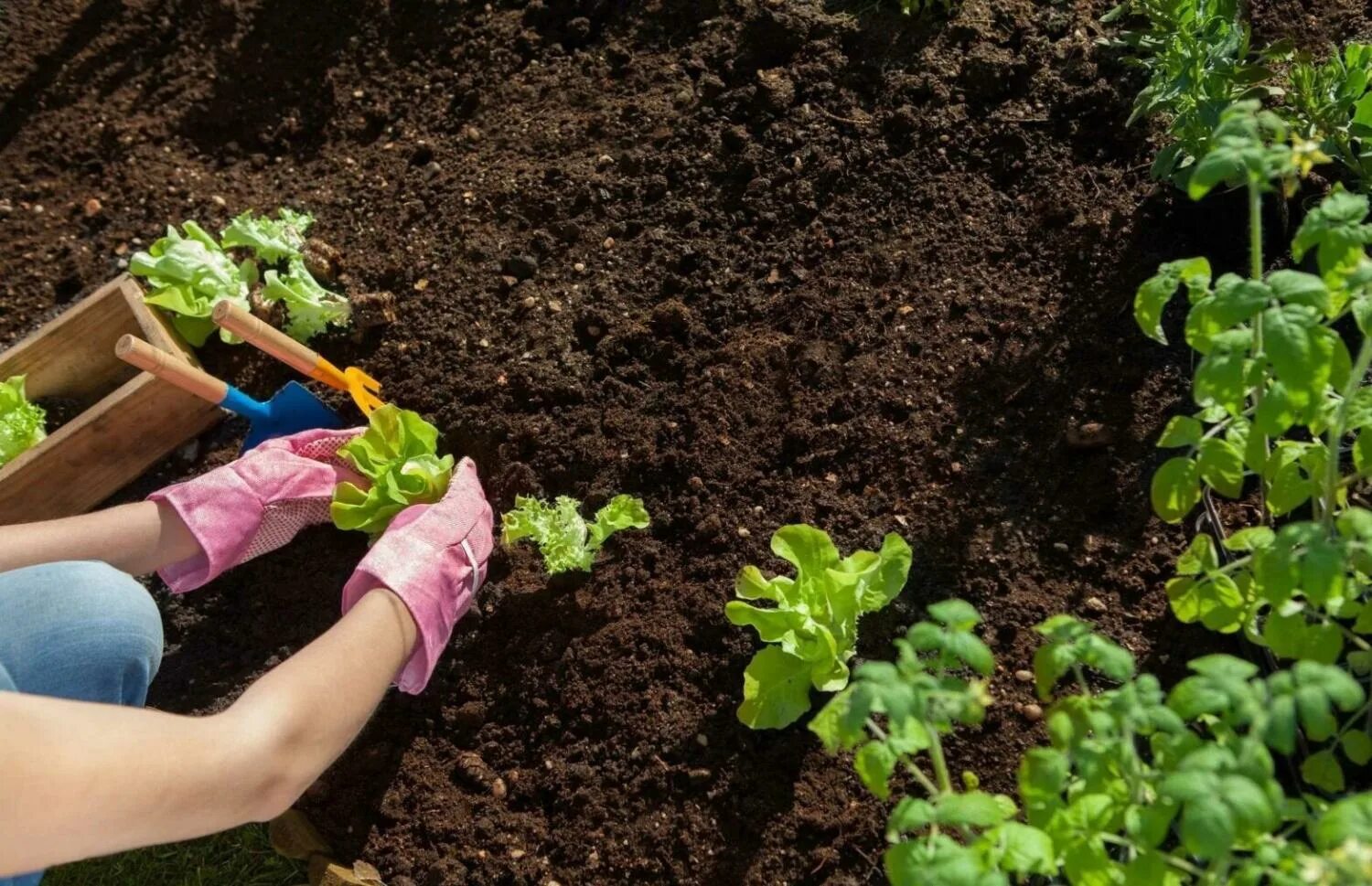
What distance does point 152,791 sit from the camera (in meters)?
1.49

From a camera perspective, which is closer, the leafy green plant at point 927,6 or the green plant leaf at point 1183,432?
the green plant leaf at point 1183,432

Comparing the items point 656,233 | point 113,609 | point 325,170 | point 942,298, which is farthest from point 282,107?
point 942,298

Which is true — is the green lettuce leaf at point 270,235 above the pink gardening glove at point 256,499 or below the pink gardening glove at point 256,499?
above

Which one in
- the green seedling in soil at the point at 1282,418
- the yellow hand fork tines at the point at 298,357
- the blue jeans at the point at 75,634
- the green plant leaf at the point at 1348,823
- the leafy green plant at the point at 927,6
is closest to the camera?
the green plant leaf at the point at 1348,823

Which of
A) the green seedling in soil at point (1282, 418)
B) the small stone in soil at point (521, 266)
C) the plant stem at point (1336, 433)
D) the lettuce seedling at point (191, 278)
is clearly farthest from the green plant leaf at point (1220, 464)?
the lettuce seedling at point (191, 278)

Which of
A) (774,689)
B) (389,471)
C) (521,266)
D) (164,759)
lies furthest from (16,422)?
(774,689)

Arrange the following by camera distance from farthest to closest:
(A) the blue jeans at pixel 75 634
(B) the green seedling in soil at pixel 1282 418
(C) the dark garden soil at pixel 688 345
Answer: (C) the dark garden soil at pixel 688 345
(A) the blue jeans at pixel 75 634
(B) the green seedling in soil at pixel 1282 418

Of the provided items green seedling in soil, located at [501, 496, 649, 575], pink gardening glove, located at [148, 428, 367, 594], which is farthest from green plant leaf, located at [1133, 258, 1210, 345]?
pink gardening glove, located at [148, 428, 367, 594]

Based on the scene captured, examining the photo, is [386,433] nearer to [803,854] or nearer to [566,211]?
[566,211]

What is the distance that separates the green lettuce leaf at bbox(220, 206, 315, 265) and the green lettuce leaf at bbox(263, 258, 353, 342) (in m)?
0.05

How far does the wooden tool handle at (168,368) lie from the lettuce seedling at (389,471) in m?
0.38

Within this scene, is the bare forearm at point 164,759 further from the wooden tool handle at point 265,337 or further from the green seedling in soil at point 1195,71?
the green seedling in soil at point 1195,71

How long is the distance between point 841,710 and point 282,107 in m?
2.81

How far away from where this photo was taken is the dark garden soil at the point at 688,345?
7.29 ft
